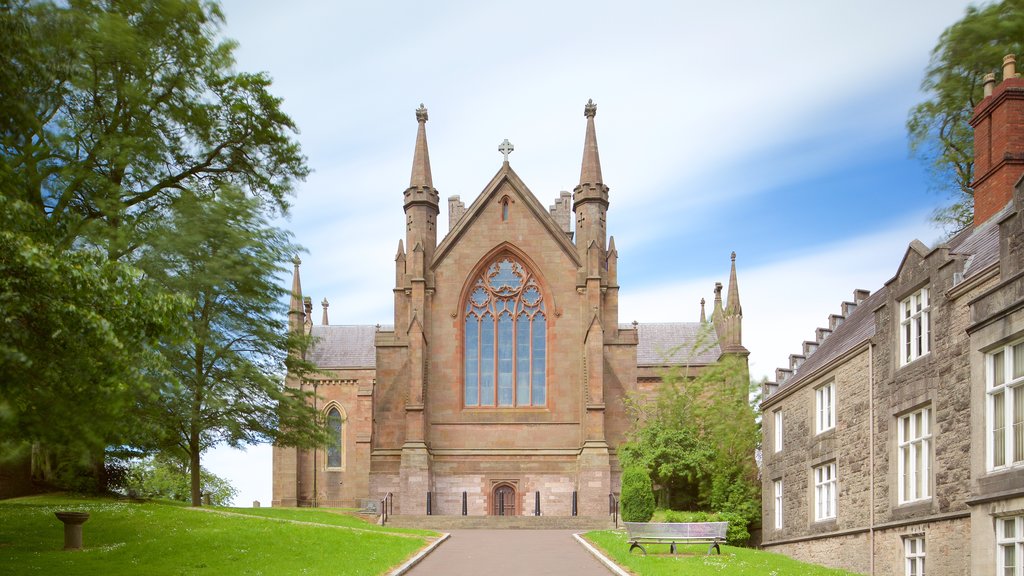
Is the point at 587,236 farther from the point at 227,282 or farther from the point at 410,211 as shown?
the point at 227,282

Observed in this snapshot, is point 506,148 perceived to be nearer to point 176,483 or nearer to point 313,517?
point 313,517

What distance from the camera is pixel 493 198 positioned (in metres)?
49.8

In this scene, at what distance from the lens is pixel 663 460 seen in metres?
41.3

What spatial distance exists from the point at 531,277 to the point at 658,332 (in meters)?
17.8

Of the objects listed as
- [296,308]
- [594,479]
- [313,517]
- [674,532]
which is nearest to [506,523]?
[313,517]

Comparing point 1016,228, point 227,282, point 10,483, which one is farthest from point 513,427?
point 1016,228

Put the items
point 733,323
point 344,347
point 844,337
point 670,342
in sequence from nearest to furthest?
point 844,337, point 733,323, point 670,342, point 344,347

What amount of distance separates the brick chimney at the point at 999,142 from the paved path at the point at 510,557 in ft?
38.7

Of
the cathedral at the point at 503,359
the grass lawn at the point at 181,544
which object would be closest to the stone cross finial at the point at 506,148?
the cathedral at the point at 503,359

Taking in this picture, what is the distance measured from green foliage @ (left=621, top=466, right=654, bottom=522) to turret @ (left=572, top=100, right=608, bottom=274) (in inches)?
579

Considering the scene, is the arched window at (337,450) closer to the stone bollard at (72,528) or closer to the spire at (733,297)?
the spire at (733,297)

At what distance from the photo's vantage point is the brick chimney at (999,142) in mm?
21938

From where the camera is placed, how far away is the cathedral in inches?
1848

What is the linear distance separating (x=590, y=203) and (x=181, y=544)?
28574mm
